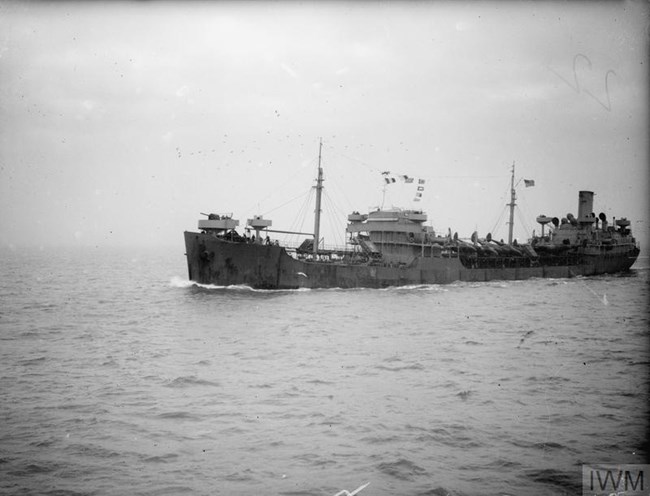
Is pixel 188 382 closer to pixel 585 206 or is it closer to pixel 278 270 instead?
pixel 278 270

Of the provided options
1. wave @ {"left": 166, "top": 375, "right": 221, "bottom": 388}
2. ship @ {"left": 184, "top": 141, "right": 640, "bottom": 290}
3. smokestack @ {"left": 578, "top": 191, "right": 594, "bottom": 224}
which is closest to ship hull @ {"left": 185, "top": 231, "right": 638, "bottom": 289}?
ship @ {"left": 184, "top": 141, "right": 640, "bottom": 290}

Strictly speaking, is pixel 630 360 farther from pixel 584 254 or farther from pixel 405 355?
pixel 584 254

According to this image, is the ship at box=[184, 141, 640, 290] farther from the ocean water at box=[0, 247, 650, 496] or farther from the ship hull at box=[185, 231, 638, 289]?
the ocean water at box=[0, 247, 650, 496]

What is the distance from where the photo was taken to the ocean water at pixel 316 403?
8.73 metres

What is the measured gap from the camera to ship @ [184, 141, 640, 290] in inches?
1371

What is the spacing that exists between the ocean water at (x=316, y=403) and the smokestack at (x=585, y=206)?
36764 millimetres

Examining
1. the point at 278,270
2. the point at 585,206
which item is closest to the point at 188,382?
the point at 278,270

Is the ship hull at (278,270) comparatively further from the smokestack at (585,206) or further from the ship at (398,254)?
the smokestack at (585,206)

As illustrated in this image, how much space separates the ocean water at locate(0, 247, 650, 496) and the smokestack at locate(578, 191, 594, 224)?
36.8 meters

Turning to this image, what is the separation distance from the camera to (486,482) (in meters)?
8.45

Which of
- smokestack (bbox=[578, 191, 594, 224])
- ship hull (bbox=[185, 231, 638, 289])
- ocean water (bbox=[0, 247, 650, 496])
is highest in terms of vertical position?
smokestack (bbox=[578, 191, 594, 224])

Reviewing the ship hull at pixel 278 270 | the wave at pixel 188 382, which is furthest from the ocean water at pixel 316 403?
the ship hull at pixel 278 270

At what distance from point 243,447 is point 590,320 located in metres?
21.0

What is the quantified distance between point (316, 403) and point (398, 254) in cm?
3121
